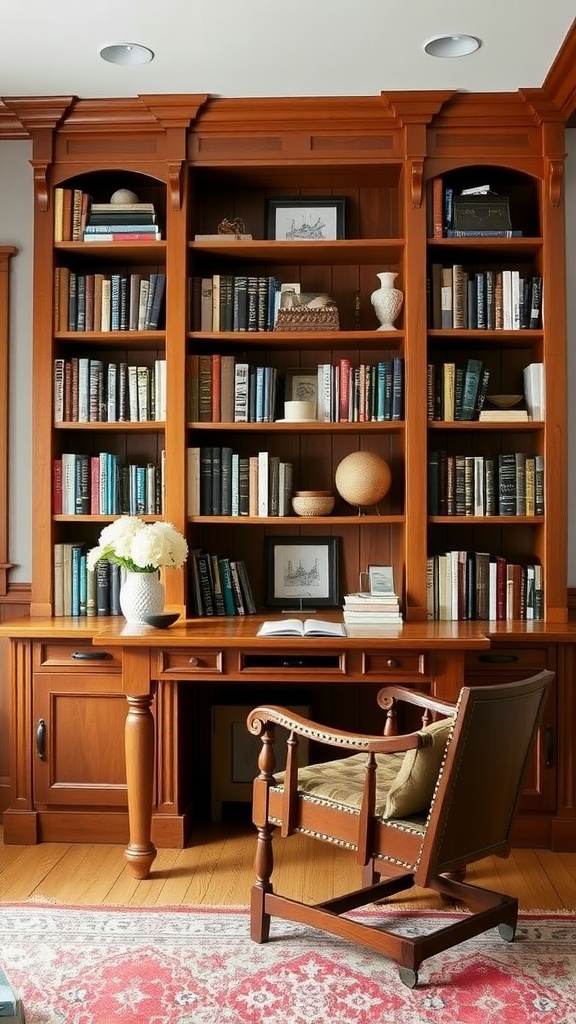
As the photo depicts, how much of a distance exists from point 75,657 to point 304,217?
2.06 metres

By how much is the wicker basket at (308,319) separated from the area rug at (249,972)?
2.22m

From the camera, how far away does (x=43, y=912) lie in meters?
3.31

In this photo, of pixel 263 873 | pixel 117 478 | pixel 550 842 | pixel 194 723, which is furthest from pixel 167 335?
pixel 550 842

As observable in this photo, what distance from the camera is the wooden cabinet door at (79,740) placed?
4023mm

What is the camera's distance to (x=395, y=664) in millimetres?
3764

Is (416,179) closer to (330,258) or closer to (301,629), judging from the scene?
(330,258)

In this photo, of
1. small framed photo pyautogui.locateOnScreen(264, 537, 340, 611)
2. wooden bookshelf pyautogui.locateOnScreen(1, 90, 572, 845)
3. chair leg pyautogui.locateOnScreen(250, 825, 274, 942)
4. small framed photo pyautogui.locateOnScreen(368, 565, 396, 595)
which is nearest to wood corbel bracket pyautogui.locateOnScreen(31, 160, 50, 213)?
wooden bookshelf pyautogui.locateOnScreen(1, 90, 572, 845)

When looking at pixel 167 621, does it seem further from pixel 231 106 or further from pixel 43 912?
pixel 231 106

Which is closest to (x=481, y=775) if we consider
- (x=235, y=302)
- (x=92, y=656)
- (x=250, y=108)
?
(x=92, y=656)

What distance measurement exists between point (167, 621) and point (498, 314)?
5.92 ft

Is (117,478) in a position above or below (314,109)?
below

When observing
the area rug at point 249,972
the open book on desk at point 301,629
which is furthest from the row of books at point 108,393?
the area rug at point 249,972

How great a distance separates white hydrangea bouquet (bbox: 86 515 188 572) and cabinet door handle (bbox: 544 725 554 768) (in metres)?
1.53

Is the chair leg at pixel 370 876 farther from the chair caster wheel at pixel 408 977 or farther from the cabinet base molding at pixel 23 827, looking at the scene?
the cabinet base molding at pixel 23 827
